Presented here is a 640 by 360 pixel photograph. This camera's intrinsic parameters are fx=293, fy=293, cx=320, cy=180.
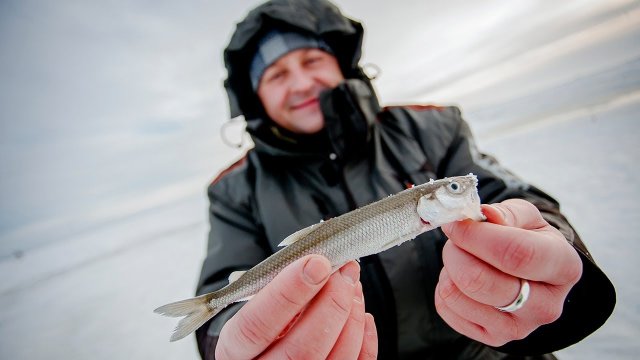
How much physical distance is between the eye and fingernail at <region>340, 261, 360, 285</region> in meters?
0.69

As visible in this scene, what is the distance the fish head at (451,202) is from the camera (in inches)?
57.7

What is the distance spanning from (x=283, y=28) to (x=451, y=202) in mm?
2963

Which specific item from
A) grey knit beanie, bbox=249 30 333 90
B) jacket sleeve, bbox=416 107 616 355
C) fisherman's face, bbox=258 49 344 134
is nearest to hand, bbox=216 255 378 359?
jacket sleeve, bbox=416 107 616 355

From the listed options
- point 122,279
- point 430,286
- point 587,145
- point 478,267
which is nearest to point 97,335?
point 122,279

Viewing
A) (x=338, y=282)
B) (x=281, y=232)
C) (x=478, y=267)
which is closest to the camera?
(x=478, y=267)

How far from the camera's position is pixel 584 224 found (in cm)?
614

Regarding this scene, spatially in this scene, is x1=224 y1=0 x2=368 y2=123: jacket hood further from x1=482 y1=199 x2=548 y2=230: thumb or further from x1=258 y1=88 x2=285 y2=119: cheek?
x1=482 y1=199 x2=548 y2=230: thumb

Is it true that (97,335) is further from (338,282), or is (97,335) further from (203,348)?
(338,282)

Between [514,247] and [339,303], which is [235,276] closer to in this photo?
[339,303]

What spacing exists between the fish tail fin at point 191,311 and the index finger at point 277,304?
0.34m

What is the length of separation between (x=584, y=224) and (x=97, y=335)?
509 inches

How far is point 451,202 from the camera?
152cm

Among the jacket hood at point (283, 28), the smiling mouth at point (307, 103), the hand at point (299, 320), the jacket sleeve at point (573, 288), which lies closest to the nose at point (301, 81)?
the smiling mouth at point (307, 103)

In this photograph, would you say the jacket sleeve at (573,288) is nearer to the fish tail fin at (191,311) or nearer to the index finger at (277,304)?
the index finger at (277,304)
